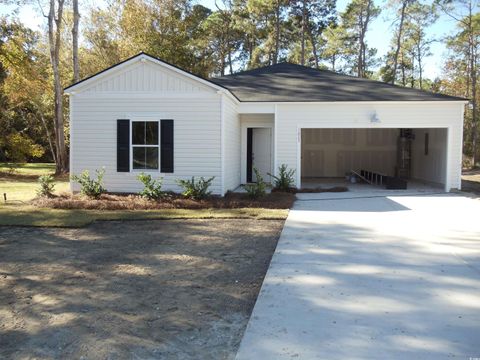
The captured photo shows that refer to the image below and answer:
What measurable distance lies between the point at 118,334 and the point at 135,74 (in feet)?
32.7

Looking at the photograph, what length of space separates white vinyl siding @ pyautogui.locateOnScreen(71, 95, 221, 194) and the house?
0.03 meters

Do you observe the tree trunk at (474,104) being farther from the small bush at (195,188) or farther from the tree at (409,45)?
the small bush at (195,188)

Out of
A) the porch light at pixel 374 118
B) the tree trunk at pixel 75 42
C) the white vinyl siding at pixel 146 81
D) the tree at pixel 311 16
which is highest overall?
the tree at pixel 311 16

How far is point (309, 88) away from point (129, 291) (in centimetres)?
1261

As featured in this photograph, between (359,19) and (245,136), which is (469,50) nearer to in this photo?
(359,19)

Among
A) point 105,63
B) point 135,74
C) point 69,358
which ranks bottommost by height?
point 69,358

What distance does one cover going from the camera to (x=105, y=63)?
30938mm

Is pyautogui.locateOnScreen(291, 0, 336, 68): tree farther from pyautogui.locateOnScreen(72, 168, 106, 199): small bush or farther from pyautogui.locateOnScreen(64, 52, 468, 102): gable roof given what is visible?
pyautogui.locateOnScreen(72, 168, 106, 199): small bush

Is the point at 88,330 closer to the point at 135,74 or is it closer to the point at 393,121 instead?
the point at 135,74

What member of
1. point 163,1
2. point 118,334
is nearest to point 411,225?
point 118,334

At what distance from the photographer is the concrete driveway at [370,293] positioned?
3455 millimetres

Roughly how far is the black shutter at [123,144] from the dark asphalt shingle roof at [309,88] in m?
3.92

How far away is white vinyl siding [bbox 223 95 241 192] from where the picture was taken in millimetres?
12935

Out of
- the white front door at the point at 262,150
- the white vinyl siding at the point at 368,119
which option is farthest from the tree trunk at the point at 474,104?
the white front door at the point at 262,150
